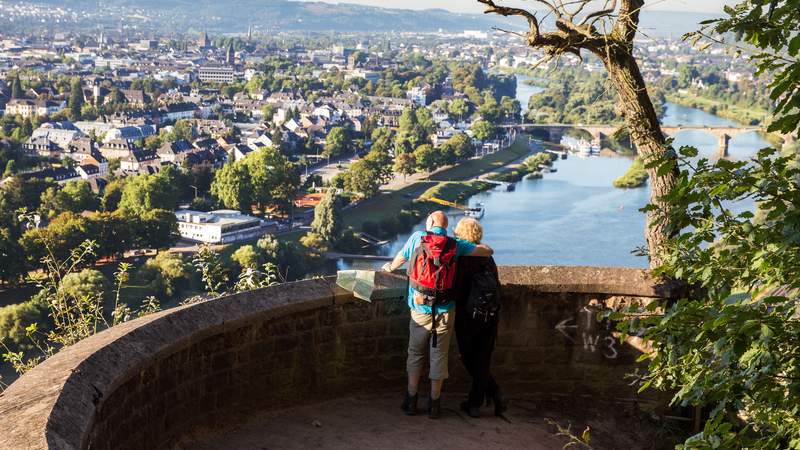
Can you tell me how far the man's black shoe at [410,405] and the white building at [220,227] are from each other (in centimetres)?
3397

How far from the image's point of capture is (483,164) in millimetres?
53469

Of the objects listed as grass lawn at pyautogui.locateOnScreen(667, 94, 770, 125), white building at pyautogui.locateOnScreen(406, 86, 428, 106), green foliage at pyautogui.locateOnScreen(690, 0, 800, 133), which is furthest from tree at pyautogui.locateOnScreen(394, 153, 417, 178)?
green foliage at pyautogui.locateOnScreen(690, 0, 800, 133)

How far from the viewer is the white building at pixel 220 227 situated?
37.7m

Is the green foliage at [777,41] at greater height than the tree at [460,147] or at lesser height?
greater

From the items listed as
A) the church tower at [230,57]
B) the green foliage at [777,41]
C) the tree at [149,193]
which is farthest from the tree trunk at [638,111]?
the church tower at [230,57]

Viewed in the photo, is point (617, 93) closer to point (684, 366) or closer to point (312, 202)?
point (684, 366)

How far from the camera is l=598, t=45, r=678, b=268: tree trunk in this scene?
3.26 m

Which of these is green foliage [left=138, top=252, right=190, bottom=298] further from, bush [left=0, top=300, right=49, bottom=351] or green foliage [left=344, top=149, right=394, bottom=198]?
green foliage [left=344, top=149, right=394, bottom=198]

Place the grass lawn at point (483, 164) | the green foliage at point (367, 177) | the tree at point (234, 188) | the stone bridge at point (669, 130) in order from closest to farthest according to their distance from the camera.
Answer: the tree at point (234, 188) → the green foliage at point (367, 177) → the stone bridge at point (669, 130) → the grass lawn at point (483, 164)

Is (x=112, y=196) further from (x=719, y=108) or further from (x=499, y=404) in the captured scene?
(x=719, y=108)

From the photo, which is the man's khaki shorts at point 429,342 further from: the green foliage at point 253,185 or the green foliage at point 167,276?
the green foliage at point 253,185

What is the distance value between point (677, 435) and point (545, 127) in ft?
199

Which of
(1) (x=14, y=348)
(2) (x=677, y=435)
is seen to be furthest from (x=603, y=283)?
(1) (x=14, y=348)

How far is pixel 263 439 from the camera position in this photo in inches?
115
